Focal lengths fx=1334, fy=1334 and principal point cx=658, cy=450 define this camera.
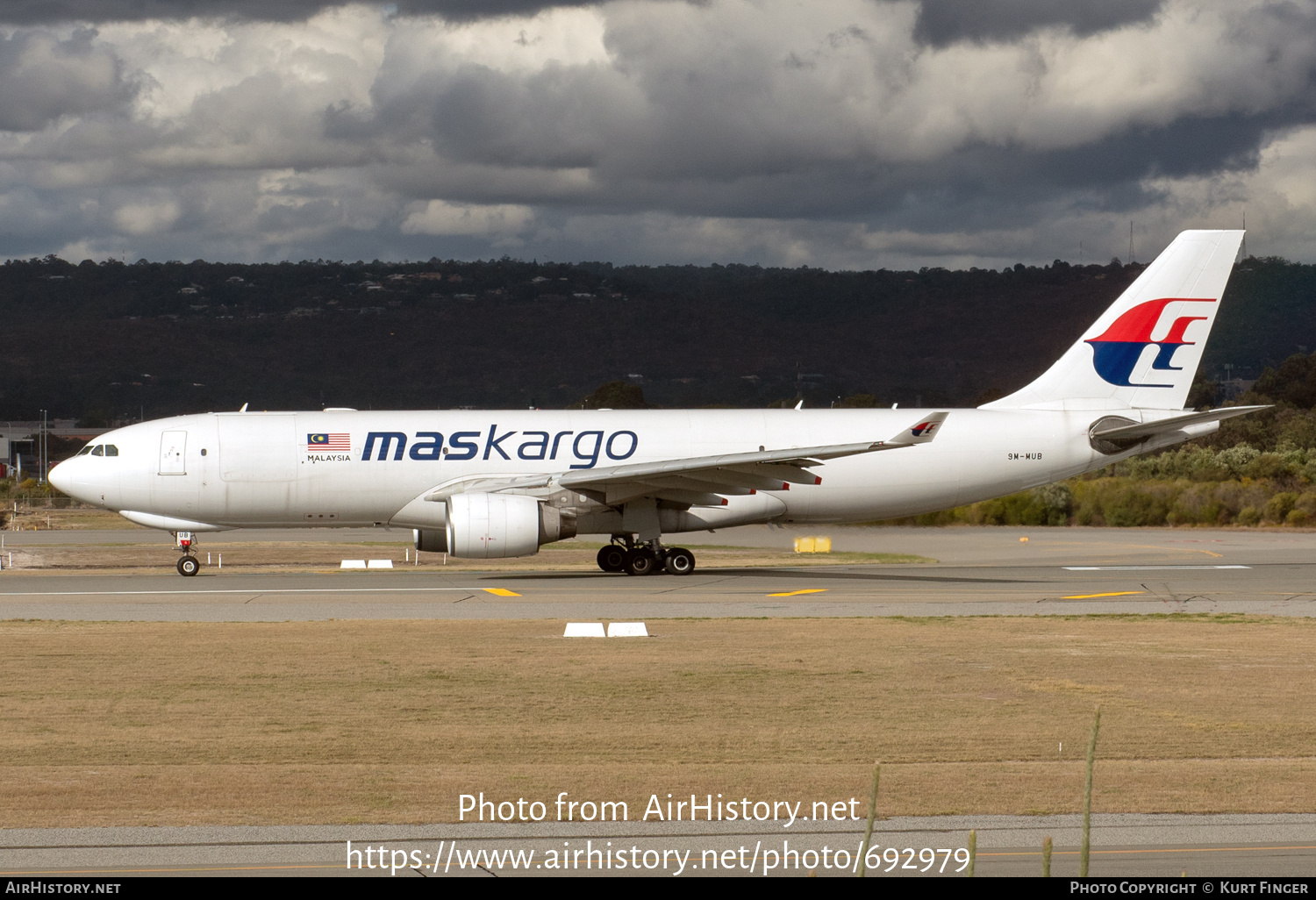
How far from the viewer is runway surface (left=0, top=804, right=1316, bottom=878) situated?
26.3 feet

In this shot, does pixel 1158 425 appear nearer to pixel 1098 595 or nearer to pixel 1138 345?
pixel 1138 345

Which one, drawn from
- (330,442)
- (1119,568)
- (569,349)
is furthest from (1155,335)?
(569,349)

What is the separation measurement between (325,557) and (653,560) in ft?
43.5

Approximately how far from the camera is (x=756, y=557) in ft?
125

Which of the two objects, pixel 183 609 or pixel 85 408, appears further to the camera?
pixel 85 408

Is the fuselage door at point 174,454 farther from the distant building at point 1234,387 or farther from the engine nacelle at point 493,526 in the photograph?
the distant building at point 1234,387

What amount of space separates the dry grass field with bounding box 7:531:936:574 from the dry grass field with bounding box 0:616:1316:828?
14865 mm

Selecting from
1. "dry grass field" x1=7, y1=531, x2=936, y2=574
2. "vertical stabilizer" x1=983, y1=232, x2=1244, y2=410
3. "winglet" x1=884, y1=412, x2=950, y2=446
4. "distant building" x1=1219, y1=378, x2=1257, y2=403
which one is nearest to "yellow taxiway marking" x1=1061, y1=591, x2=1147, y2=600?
"winglet" x1=884, y1=412, x2=950, y2=446

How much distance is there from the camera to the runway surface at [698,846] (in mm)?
8023

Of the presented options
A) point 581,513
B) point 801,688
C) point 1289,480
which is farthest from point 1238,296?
point 801,688

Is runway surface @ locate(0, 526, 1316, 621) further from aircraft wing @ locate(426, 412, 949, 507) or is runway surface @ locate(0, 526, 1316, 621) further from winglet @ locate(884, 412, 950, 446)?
winglet @ locate(884, 412, 950, 446)

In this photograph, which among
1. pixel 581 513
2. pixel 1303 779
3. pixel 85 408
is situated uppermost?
pixel 85 408
